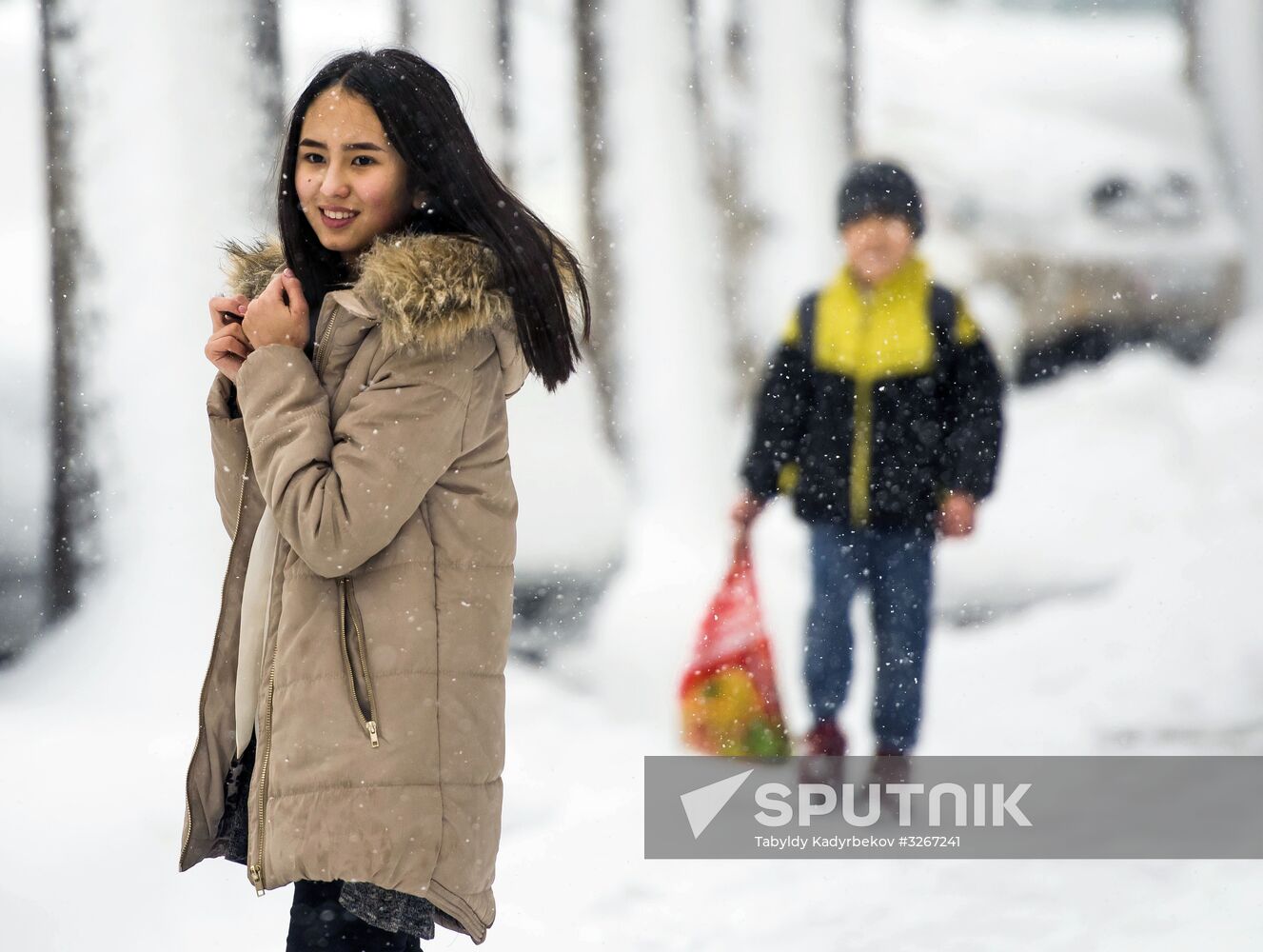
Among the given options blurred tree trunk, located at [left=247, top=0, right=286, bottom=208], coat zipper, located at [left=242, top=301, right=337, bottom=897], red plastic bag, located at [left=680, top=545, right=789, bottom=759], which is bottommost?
coat zipper, located at [left=242, top=301, right=337, bottom=897]

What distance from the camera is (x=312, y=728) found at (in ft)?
4.00

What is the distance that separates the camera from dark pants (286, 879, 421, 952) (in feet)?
4.20

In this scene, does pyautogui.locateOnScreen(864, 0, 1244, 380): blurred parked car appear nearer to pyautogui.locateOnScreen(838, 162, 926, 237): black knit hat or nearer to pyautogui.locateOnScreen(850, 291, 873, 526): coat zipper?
pyautogui.locateOnScreen(838, 162, 926, 237): black knit hat

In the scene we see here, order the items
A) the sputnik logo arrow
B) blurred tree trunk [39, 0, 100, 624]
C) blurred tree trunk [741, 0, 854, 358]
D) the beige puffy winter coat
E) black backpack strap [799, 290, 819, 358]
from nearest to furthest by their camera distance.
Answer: the beige puffy winter coat, the sputnik logo arrow, black backpack strap [799, 290, 819, 358], blurred tree trunk [39, 0, 100, 624], blurred tree trunk [741, 0, 854, 358]

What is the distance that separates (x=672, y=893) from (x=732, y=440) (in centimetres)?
122

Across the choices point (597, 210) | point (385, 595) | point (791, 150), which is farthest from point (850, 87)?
point (385, 595)

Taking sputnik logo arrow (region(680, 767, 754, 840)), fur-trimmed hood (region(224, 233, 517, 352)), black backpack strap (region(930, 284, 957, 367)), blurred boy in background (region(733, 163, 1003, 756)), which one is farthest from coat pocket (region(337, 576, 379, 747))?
black backpack strap (region(930, 284, 957, 367))

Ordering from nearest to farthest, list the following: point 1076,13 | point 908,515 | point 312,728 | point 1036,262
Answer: point 312,728
point 908,515
point 1076,13
point 1036,262

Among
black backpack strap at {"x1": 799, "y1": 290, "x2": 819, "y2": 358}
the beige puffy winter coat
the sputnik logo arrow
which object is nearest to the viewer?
the beige puffy winter coat

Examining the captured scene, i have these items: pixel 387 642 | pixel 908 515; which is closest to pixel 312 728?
pixel 387 642

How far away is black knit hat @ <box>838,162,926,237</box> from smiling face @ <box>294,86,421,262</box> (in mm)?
1905

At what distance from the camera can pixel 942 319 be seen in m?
2.85

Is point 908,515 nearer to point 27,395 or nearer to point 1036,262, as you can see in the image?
point 1036,262

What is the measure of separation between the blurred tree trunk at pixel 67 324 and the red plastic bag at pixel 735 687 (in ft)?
5.03
